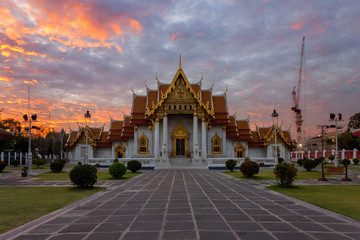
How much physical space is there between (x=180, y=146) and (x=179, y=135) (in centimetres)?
161

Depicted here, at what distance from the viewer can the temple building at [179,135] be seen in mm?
39375

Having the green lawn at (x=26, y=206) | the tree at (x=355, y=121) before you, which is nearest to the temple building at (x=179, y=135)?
the green lawn at (x=26, y=206)

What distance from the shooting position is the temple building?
39375 mm

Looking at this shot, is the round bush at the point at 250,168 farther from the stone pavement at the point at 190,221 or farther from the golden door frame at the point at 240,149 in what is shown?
the golden door frame at the point at 240,149

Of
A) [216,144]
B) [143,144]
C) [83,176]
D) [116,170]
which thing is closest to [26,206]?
[83,176]

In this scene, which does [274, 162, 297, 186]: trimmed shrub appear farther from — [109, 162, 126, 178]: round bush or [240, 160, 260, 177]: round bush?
[109, 162, 126, 178]: round bush

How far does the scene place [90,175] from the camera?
48.7ft

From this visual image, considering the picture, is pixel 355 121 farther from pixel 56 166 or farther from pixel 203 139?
pixel 56 166

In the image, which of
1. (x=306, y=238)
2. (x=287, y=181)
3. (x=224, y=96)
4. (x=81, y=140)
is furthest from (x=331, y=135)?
(x=306, y=238)

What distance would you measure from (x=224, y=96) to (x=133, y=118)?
15.2 meters

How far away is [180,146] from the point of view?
4200 centimetres

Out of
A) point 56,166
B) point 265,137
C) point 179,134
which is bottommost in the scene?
point 56,166

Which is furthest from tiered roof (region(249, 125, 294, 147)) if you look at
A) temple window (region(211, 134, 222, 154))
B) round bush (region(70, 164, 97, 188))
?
round bush (region(70, 164, 97, 188))

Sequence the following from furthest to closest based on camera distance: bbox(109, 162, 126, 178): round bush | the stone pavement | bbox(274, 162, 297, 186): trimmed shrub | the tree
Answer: the tree
bbox(109, 162, 126, 178): round bush
bbox(274, 162, 297, 186): trimmed shrub
the stone pavement
